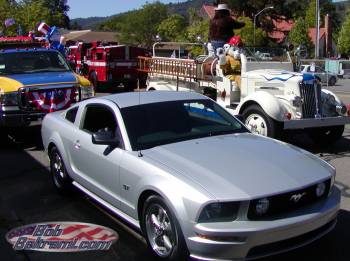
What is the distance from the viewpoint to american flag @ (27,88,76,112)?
1016 centimetres

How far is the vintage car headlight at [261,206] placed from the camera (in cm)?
414

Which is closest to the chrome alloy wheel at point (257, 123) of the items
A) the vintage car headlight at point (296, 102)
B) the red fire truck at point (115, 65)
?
the vintage car headlight at point (296, 102)

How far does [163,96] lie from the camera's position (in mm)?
6008

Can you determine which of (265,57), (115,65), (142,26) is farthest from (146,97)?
(142,26)

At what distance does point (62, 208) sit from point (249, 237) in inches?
120

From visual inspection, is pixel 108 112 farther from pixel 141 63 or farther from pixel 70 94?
pixel 141 63

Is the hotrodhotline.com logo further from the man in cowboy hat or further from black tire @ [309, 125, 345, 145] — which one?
the man in cowboy hat

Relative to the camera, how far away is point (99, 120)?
6.10m

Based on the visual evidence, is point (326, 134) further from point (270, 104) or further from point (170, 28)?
point (170, 28)

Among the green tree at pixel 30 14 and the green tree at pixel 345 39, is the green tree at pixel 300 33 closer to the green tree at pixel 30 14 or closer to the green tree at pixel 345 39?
the green tree at pixel 345 39

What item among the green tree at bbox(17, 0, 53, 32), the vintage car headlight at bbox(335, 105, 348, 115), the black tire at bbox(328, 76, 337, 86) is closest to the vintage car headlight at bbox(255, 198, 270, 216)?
the vintage car headlight at bbox(335, 105, 348, 115)

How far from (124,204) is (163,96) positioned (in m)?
1.46

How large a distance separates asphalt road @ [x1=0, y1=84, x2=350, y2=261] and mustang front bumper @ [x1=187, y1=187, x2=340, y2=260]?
0.51 meters

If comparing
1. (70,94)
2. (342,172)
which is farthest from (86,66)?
(342,172)
